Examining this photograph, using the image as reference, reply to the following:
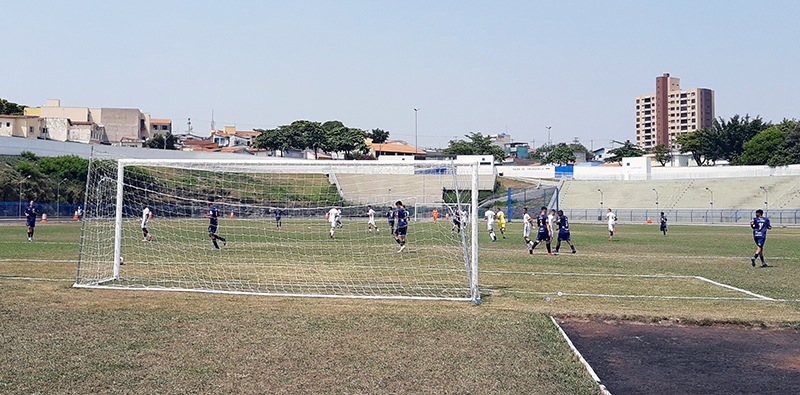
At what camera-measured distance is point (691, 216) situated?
56938mm

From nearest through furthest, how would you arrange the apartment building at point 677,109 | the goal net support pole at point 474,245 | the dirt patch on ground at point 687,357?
the dirt patch on ground at point 687,357, the goal net support pole at point 474,245, the apartment building at point 677,109

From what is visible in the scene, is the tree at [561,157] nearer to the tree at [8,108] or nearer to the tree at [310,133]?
the tree at [310,133]

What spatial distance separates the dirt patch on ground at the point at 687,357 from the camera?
648cm

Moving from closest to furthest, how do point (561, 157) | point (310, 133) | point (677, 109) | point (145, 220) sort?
point (145, 220), point (310, 133), point (561, 157), point (677, 109)

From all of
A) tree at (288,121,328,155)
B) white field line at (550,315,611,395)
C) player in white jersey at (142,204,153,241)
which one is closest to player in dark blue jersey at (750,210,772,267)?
white field line at (550,315,611,395)

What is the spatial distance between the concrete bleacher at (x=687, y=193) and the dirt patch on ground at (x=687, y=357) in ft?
193

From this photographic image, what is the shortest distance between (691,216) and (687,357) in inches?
2137

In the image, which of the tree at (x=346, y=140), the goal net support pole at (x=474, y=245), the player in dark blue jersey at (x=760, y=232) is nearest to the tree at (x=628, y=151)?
the tree at (x=346, y=140)

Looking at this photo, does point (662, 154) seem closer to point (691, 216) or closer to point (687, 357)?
point (691, 216)

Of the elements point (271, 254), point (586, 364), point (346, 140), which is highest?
point (346, 140)

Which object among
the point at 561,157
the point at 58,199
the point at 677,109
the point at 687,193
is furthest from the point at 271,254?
the point at 677,109

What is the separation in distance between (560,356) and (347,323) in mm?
3135

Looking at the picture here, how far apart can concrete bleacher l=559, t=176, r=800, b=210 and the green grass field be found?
53.5 m

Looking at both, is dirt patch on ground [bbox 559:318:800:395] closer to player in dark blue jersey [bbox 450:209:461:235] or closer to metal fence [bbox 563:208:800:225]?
player in dark blue jersey [bbox 450:209:461:235]
